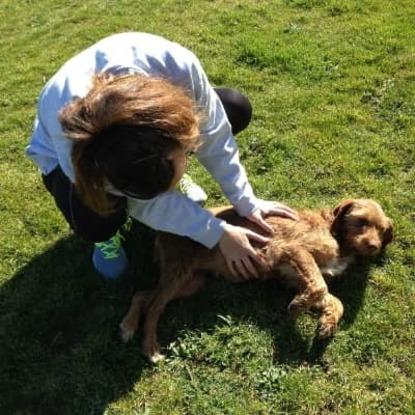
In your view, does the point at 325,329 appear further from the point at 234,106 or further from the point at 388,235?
the point at 234,106

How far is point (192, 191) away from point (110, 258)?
1053 millimetres

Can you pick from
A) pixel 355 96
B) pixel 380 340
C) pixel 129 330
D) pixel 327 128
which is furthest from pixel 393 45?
pixel 129 330

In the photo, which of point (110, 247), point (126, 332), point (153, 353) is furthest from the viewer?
point (110, 247)

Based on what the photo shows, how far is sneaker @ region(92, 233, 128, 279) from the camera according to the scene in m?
4.84

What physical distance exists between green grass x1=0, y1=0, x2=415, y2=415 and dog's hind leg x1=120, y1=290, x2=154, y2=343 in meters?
0.09

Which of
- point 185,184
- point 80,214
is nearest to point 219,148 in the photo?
point 80,214

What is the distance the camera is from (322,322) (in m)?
4.39

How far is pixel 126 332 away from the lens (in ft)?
14.9

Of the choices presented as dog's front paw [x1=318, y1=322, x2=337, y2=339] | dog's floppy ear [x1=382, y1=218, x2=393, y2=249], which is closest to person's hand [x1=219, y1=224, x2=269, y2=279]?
dog's front paw [x1=318, y1=322, x2=337, y2=339]

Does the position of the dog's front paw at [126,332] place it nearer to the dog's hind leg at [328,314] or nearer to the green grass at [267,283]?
the green grass at [267,283]

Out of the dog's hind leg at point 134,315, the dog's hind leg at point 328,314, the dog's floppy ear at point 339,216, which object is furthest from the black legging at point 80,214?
the dog's floppy ear at point 339,216

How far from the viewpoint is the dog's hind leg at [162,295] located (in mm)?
4449

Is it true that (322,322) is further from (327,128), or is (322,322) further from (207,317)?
(327,128)

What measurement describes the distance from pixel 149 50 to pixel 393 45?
4.67 m
